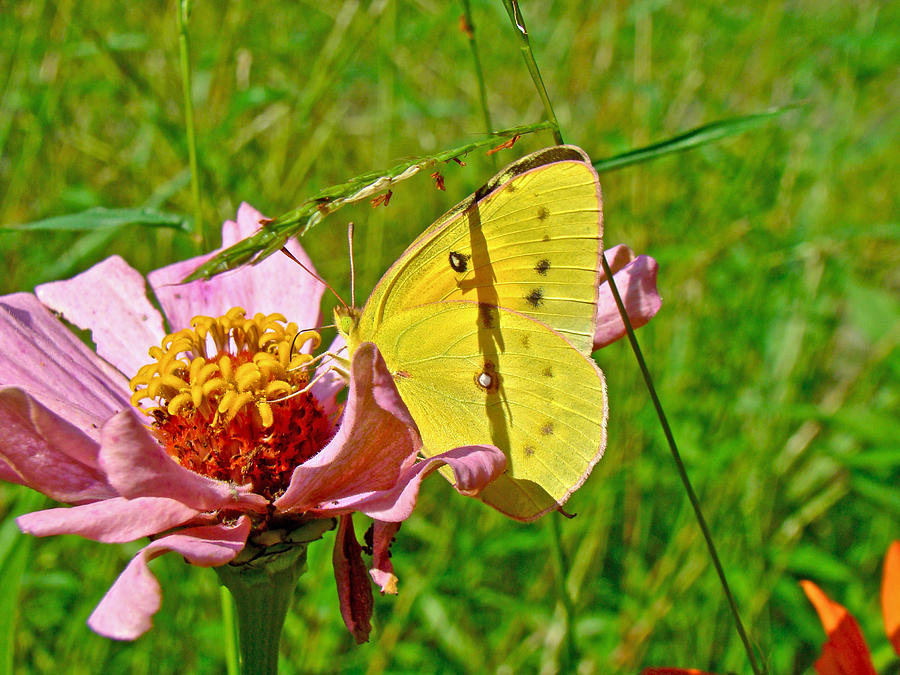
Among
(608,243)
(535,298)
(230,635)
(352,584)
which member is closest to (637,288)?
(535,298)

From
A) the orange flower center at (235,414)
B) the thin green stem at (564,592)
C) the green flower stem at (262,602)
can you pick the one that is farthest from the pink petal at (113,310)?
the thin green stem at (564,592)

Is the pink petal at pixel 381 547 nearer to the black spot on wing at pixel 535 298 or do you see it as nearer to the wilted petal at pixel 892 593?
the black spot on wing at pixel 535 298

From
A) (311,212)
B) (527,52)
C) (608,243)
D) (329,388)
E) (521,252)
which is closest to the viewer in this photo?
(311,212)

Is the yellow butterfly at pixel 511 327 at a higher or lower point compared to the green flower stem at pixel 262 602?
higher

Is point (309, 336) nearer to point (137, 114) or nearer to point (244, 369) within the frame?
point (244, 369)

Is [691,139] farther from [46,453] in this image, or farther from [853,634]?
[46,453]

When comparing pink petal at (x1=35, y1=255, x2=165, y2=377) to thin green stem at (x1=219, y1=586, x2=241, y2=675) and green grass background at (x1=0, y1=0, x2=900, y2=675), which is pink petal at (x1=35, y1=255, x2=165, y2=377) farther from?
thin green stem at (x1=219, y1=586, x2=241, y2=675)

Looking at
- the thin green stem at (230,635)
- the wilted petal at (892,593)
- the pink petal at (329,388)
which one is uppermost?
the pink petal at (329,388)
